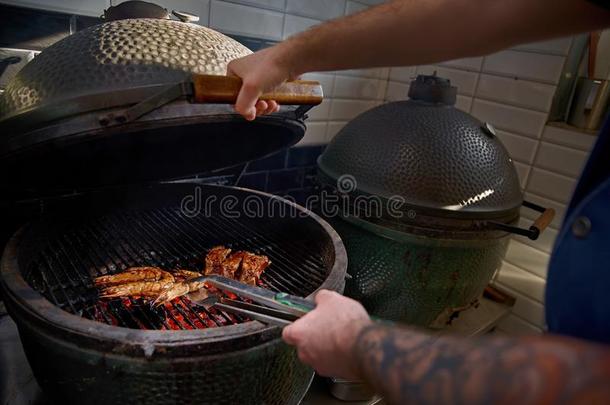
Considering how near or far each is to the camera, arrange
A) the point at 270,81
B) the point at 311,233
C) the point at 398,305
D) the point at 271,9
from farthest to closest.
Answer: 1. the point at 271,9
2. the point at 398,305
3. the point at 311,233
4. the point at 270,81

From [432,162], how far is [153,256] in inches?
48.4

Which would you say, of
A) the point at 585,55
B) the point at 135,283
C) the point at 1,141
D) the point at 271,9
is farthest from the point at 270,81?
the point at 585,55

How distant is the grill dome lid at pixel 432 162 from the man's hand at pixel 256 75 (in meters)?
0.75

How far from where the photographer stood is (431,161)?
1698mm

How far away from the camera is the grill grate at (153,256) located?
1.26 meters

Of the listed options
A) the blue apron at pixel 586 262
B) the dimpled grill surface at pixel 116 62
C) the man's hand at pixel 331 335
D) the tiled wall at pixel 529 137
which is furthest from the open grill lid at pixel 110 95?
the tiled wall at pixel 529 137

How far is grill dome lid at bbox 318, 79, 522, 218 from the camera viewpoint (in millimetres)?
1681

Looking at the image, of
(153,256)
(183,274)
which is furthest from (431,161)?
(153,256)

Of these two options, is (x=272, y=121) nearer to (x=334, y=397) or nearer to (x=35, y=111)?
(x=35, y=111)

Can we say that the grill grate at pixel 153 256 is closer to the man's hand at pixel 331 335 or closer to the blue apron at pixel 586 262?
the man's hand at pixel 331 335

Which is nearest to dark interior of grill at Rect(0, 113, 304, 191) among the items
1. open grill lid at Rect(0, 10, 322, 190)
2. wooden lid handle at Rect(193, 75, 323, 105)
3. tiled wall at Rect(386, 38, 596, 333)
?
open grill lid at Rect(0, 10, 322, 190)

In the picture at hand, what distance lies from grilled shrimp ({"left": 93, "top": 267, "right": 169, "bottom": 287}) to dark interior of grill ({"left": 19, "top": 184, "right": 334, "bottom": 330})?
37 millimetres

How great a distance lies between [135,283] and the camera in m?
1.34

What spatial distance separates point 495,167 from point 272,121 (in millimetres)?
1099
